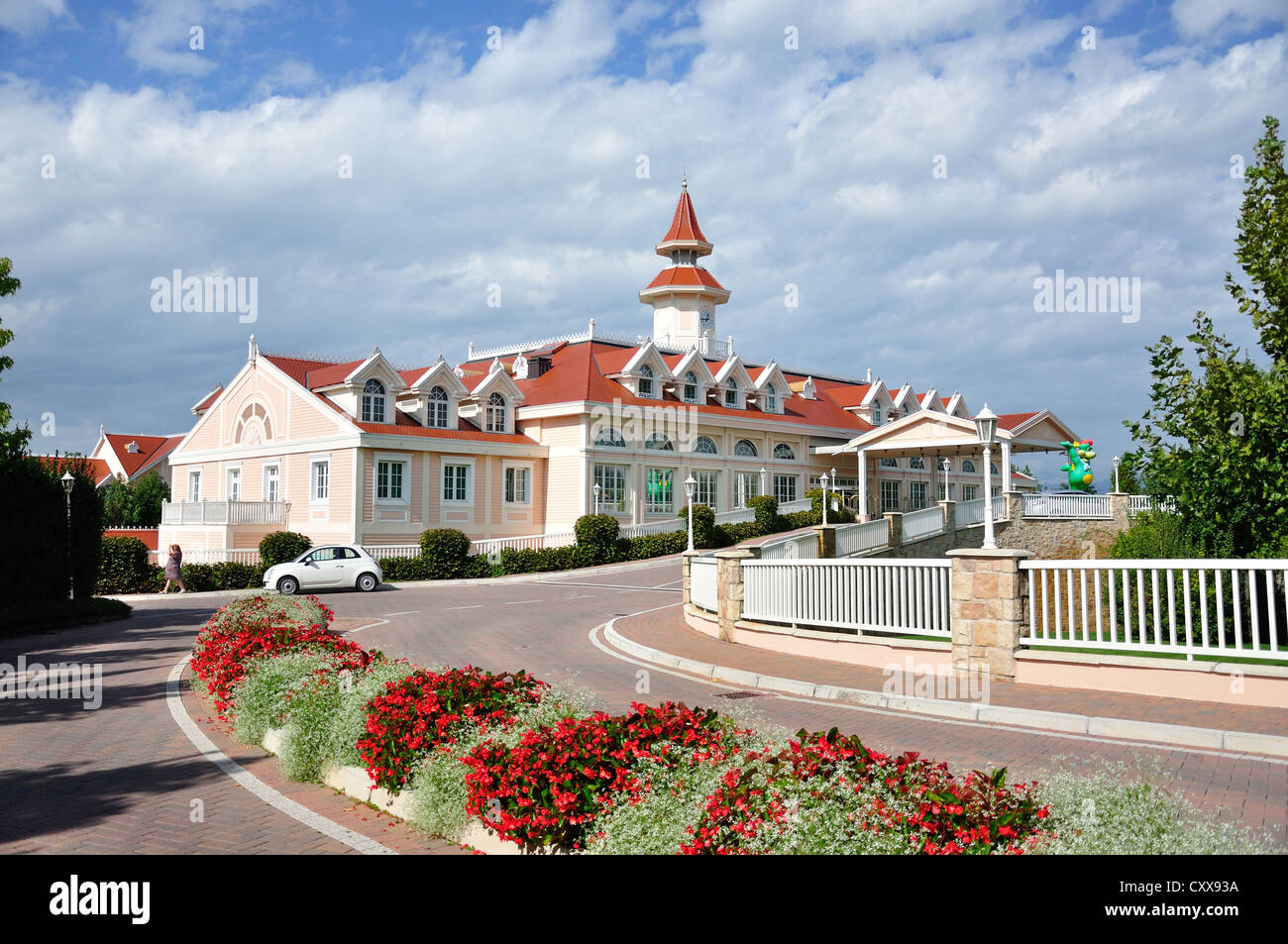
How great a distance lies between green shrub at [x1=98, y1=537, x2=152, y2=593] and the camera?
29062mm

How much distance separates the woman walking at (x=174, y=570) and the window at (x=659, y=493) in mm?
19003

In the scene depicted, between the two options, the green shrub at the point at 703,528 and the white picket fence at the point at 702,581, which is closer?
the white picket fence at the point at 702,581

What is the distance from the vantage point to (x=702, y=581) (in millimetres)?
18297

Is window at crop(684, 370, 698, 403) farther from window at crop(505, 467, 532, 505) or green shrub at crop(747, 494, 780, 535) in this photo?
window at crop(505, 467, 532, 505)

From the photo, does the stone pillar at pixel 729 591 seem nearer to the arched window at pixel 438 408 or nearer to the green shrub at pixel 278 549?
the green shrub at pixel 278 549

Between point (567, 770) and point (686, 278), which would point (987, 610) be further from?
point (686, 278)

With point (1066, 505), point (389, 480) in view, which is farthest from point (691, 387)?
point (1066, 505)

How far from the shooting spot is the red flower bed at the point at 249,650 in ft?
32.9

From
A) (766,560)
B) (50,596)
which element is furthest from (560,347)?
(766,560)

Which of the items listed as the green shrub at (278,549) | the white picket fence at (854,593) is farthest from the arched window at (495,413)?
the white picket fence at (854,593)

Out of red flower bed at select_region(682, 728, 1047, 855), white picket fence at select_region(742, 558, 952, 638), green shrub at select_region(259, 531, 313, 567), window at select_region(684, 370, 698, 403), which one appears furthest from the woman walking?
red flower bed at select_region(682, 728, 1047, 855)
